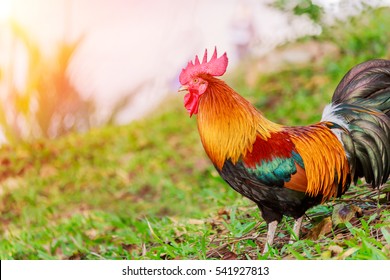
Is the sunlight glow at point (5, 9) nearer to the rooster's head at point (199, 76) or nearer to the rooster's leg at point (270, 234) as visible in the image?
the rooster's head at point (199, 76)

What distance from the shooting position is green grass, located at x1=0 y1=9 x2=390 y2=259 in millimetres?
2842

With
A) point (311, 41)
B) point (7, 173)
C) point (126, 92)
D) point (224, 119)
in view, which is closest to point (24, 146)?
point (7, 173)

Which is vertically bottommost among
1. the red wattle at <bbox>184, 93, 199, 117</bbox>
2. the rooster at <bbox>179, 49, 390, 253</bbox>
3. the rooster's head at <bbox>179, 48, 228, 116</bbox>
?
the rooster at <bbox>179, 49, 390, 253</bbox>

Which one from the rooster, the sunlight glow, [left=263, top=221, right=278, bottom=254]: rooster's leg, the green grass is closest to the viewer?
the rooster

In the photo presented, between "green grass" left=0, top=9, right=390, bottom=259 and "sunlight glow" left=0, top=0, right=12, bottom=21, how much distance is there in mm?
1390

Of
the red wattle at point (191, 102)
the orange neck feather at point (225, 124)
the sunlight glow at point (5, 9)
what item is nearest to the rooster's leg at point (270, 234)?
the orange neck feather at point (225, 124)

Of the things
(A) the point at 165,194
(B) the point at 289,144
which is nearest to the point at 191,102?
(B) the point at 289,144

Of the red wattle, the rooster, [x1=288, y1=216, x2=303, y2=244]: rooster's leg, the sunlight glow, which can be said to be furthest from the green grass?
the sunlight glow

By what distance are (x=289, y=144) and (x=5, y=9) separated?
4.12 m

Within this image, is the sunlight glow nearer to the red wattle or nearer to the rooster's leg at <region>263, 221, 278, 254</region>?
the red wattle

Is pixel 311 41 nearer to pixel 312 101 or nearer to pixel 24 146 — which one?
pixel 312 101

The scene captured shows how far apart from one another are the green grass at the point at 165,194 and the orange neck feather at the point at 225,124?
1.69 ft

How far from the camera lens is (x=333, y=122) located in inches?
104

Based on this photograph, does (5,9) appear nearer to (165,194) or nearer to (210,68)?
(165,194)
